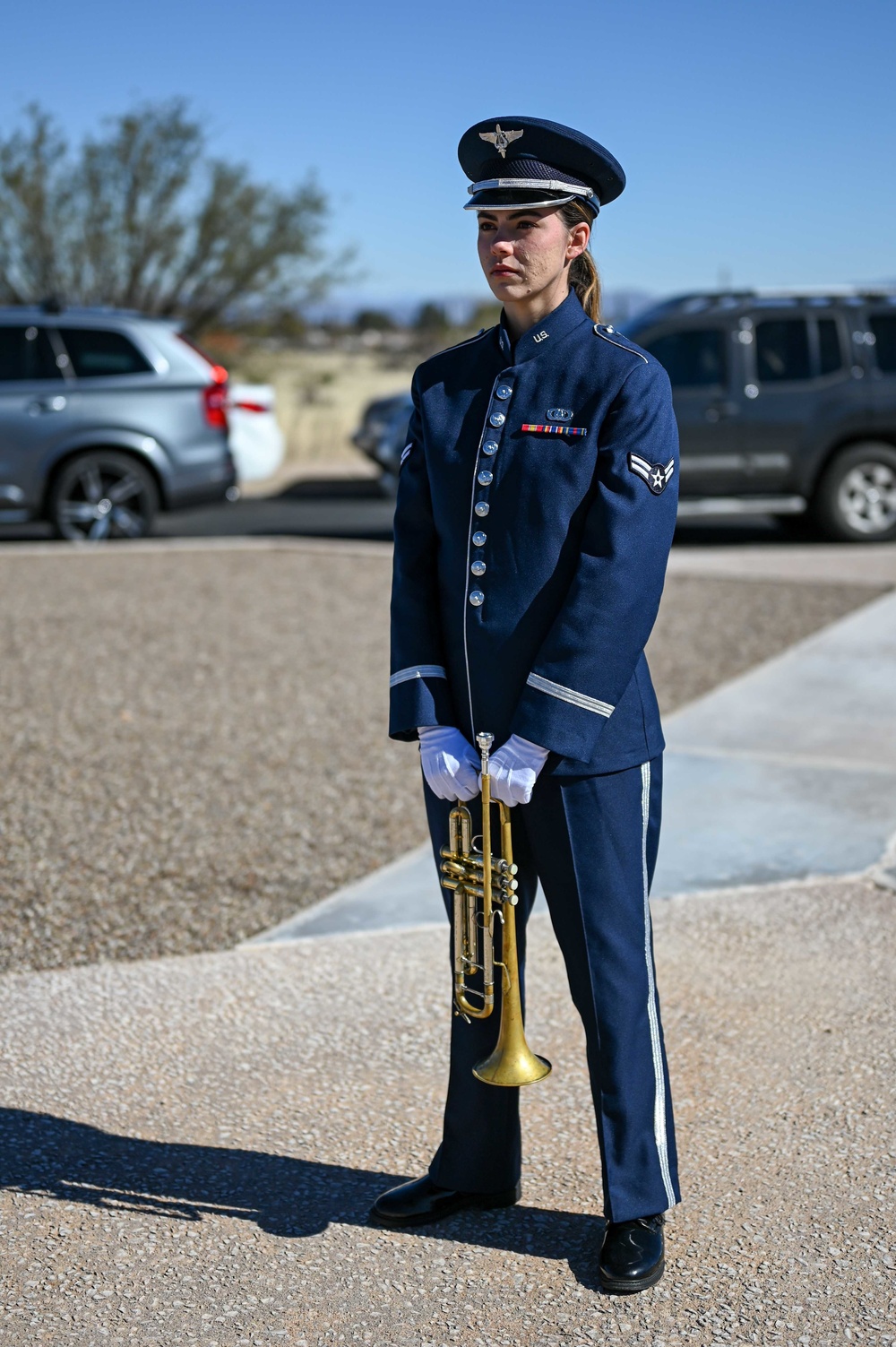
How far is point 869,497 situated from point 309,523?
4.98 meters

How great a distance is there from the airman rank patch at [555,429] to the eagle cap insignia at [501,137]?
47 cm

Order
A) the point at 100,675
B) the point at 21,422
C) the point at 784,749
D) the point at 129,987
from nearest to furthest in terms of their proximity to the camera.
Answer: the point at 129,987
the point at 784,749
the point at 100,675
the point at 21,422

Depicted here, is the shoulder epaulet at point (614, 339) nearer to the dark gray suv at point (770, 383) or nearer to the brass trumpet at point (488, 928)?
the brass trumpet at point (488, 928)

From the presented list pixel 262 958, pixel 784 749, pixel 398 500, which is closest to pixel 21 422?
pixel 784 749

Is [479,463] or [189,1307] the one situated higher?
[479,463]

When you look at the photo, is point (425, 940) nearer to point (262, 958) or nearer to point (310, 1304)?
point (262, 958)

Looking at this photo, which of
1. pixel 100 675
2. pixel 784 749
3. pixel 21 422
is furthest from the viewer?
pixel 21 422

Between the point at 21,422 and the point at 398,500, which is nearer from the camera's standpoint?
the point at 398,500

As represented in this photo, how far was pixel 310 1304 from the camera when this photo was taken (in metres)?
2.70

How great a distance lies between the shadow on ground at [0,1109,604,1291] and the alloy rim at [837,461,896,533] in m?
9.73

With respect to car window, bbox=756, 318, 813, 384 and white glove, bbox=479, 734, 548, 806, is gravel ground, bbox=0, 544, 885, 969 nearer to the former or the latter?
white glove, bbox=479, 734, 548, 806

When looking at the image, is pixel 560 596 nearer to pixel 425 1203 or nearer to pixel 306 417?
pixel 425 1203

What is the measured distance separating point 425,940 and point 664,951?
2.20ft

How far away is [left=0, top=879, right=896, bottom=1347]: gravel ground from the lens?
8.77 ft
